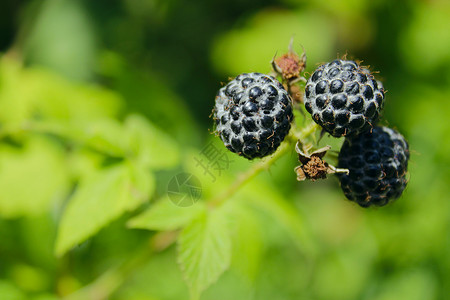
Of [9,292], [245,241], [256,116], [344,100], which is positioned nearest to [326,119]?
[344,100]

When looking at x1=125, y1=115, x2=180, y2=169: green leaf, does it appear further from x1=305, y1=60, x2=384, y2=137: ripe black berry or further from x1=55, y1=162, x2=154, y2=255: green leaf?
x1=305, y1=60, x2=384, y2=137: ripe black berry

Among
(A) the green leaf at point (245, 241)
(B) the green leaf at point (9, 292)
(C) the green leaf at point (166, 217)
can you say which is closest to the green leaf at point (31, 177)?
(B) the green leaf at point (9, 292)

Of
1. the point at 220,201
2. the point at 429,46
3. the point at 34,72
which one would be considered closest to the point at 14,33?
the point at 34,72

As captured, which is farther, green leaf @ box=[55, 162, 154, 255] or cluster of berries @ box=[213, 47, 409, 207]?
green leaf @ box=[55, 162, 154, 255]

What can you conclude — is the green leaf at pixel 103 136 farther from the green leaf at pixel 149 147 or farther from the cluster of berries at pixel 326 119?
the cluster of berries at pixel 326 119

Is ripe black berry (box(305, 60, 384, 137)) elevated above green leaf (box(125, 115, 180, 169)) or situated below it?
above

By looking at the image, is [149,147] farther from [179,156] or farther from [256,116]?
[256,116]

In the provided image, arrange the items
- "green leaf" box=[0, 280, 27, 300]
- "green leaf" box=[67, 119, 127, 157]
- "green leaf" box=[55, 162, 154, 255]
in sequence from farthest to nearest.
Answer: "green leaf" box=[0, 280, 27, 300], "green leaf" box=[67, 119, 127, 157], "green leaf" box=[55, 162, 154, 255]

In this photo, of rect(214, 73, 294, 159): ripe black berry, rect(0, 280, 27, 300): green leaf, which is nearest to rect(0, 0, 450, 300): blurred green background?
rect(0, 280, 27, 300): green leaf
